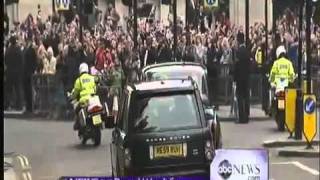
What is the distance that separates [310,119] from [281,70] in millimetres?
423

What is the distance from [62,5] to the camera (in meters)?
4.64

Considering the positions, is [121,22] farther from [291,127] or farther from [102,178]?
[291,127]

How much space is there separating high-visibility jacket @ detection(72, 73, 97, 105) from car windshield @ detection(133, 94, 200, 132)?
0.29 meters

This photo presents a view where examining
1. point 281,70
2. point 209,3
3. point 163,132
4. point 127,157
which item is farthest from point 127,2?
point 281,70

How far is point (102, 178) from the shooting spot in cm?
470

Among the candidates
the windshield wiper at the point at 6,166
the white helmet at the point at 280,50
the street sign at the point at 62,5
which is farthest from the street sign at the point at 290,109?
the windshield wiper at the point at 6,166

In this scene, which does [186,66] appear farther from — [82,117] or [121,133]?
[82,117]

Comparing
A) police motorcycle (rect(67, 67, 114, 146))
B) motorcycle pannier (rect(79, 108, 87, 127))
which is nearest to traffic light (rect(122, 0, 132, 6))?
police motorcycle (rect(67, 67, 114, 146))

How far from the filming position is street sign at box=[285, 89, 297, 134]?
16.1 ft

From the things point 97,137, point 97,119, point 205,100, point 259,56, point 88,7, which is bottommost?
point 97,137

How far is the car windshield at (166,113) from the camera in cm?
460

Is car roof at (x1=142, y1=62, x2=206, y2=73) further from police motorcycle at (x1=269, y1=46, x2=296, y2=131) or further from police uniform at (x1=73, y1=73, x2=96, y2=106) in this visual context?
police motorcycle at (x1=269, y1=46, x2=296, y2=131)

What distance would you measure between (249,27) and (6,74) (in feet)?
4.67

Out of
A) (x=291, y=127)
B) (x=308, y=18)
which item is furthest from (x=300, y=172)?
(x=308, y=18)
